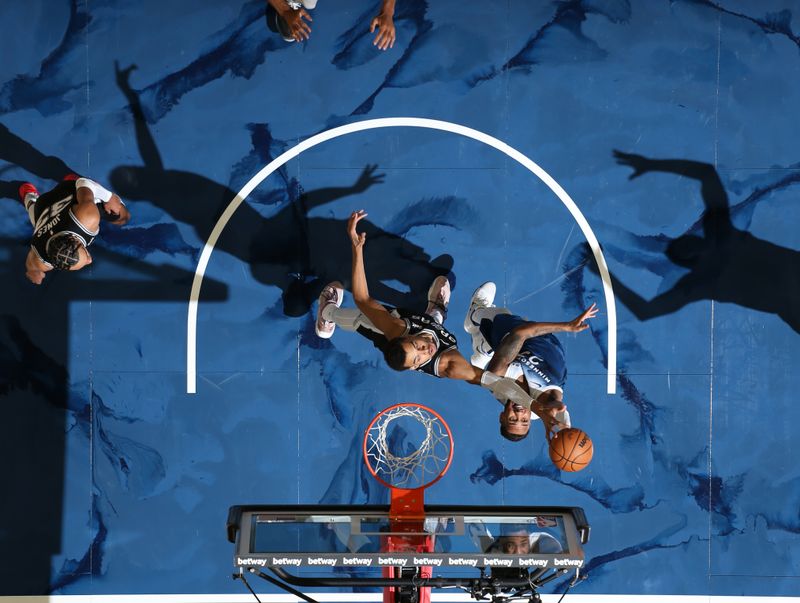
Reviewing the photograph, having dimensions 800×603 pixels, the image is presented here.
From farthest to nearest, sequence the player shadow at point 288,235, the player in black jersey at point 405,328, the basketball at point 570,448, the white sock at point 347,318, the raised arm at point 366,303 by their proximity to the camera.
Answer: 1. the player shadow at point 288,235
2. the white sock at point 347,318
3. the raised arm at point 366,303
4. the player in black jersey at point 405,328
5. the basketball at point 570,448

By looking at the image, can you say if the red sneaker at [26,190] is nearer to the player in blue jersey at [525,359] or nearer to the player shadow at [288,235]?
the player shadow at [288,235]

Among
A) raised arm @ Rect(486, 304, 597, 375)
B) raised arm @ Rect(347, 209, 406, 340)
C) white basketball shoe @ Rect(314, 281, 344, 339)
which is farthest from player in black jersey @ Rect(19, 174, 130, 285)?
raised arm @ Rect(486, 304, 597, 375)

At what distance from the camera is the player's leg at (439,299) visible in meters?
9.42

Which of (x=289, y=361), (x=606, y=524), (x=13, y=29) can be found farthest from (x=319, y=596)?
(x=13, y=29)

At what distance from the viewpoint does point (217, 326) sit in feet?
31.7

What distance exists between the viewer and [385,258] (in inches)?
379

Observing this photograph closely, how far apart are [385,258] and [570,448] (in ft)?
9.20

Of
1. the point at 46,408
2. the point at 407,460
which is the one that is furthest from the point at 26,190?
the point at 407,460

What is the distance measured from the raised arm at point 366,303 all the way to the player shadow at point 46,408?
1.62 m

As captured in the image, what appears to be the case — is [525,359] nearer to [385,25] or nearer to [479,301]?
[479,301]

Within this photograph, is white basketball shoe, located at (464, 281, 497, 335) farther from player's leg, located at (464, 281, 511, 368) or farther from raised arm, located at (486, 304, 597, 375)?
raised arm, located at (486, 304, 597, 375)

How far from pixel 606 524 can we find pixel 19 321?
6653 millimetres

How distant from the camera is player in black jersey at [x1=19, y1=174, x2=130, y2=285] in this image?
9023 millimetres

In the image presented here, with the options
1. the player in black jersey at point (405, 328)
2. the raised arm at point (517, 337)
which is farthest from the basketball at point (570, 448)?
the raised arm at point (517, 337)
